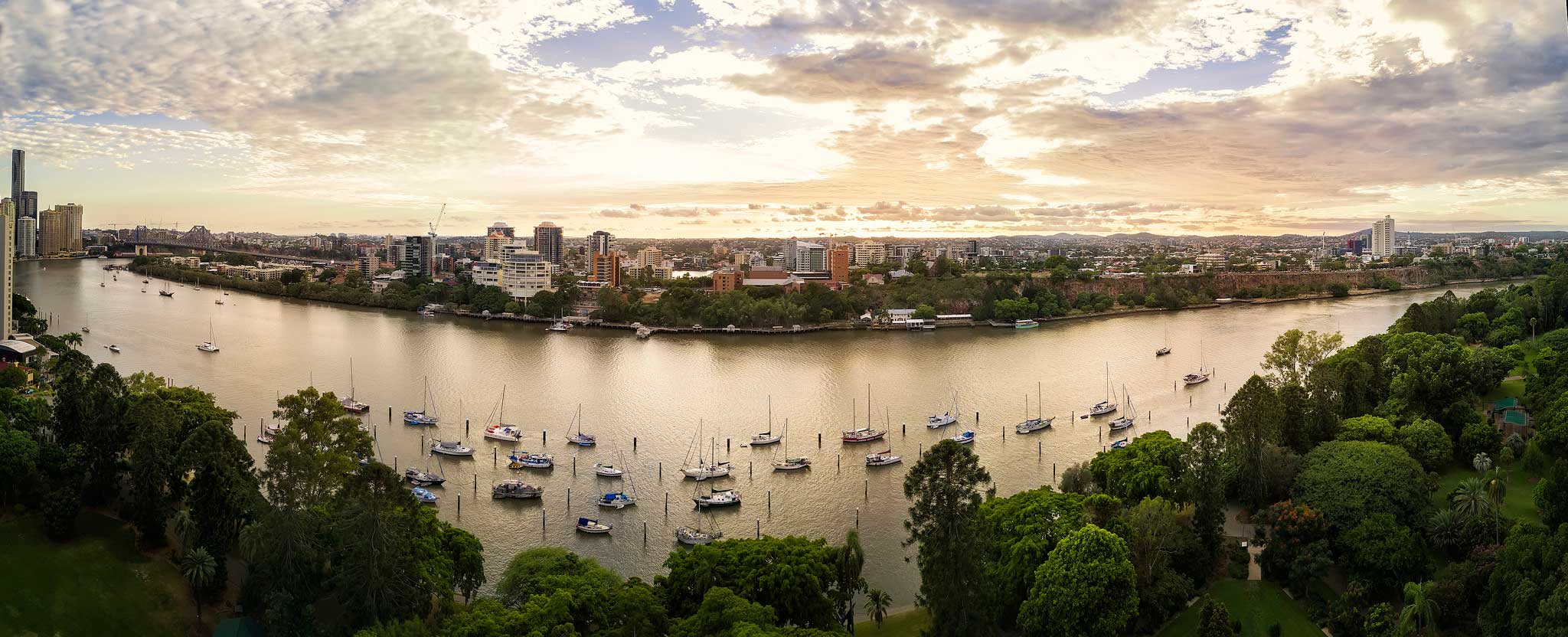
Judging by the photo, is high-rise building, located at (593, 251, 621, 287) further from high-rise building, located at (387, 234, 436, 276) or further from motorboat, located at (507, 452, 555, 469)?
motorboat, located at (507, 452, 555, 469)

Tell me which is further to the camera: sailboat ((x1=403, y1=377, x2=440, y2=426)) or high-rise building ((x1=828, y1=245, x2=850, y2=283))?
A: high-rise building ((x1=828, y1=245, x2=850, y2=283))

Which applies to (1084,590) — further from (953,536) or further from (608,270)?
(608,270)

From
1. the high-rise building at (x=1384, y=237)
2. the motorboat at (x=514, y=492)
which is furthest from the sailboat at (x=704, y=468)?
the high-rise building at (x=1384, y=237)

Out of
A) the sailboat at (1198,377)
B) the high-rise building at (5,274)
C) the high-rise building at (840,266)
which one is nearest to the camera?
the high-rise building at (5,274)

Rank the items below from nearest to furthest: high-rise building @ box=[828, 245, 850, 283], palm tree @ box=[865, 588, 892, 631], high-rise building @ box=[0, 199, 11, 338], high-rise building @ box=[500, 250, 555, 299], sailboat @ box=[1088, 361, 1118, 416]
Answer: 1. palm tree @ box=[865, 588, 892, 631]
2. sailboat @ box=[1088, 361, 1118, 416]
3. high-rise building @ box=[0, 199, 11, 338]
4. high-rise building @ box=[500, 250, 555, 299]
5. high-rise building @ box=[828, 245, 850, 283]

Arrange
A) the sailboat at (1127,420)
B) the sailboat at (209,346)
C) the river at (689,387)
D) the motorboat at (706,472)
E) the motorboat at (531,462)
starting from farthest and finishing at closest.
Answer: the sailboat at (209,346) < the sailboat at (1127,420) < the motorboat at (531,462) < the motorboat at (706,472) < the river at (689,387)

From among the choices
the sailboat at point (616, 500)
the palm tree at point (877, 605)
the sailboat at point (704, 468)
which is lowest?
the palm tree at point (877, 605)

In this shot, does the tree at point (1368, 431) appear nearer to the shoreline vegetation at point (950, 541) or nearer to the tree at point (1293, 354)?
the shoreline vegetation at point (950, 541)

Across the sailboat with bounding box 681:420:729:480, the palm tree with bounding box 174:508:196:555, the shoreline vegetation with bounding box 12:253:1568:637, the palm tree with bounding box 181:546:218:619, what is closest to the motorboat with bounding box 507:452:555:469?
the sailboat with bounding box 681:420:729:480
